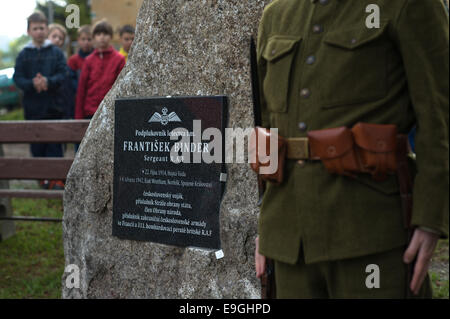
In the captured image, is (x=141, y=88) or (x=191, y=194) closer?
(x=191, y=194)

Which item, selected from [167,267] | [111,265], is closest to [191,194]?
[167,267]

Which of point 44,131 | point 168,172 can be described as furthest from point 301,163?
point 44,131

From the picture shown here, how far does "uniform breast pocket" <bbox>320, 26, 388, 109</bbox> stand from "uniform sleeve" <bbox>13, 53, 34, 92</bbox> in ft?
17.2

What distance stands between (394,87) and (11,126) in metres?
3.89

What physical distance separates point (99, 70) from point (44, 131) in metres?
1.13

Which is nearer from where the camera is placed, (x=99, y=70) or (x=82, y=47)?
(x=99, y=70)

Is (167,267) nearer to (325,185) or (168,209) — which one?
(168,209)

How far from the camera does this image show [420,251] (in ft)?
5.24

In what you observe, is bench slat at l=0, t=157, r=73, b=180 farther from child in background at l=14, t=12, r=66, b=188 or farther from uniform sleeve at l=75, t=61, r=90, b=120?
child in background at l=14, t=12, r=66, b=188

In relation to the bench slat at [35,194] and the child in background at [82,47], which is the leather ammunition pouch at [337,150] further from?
the child in background at [82,47]

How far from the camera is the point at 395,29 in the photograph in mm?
1659

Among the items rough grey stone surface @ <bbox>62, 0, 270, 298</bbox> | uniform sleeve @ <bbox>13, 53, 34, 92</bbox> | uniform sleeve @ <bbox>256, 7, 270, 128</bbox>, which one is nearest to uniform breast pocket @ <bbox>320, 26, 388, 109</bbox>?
uniform sleeve @ <bbox>256, 7, 270, 128</bbox>

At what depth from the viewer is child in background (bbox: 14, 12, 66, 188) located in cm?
624

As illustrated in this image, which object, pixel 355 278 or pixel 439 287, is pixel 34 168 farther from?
pixel 355 278
